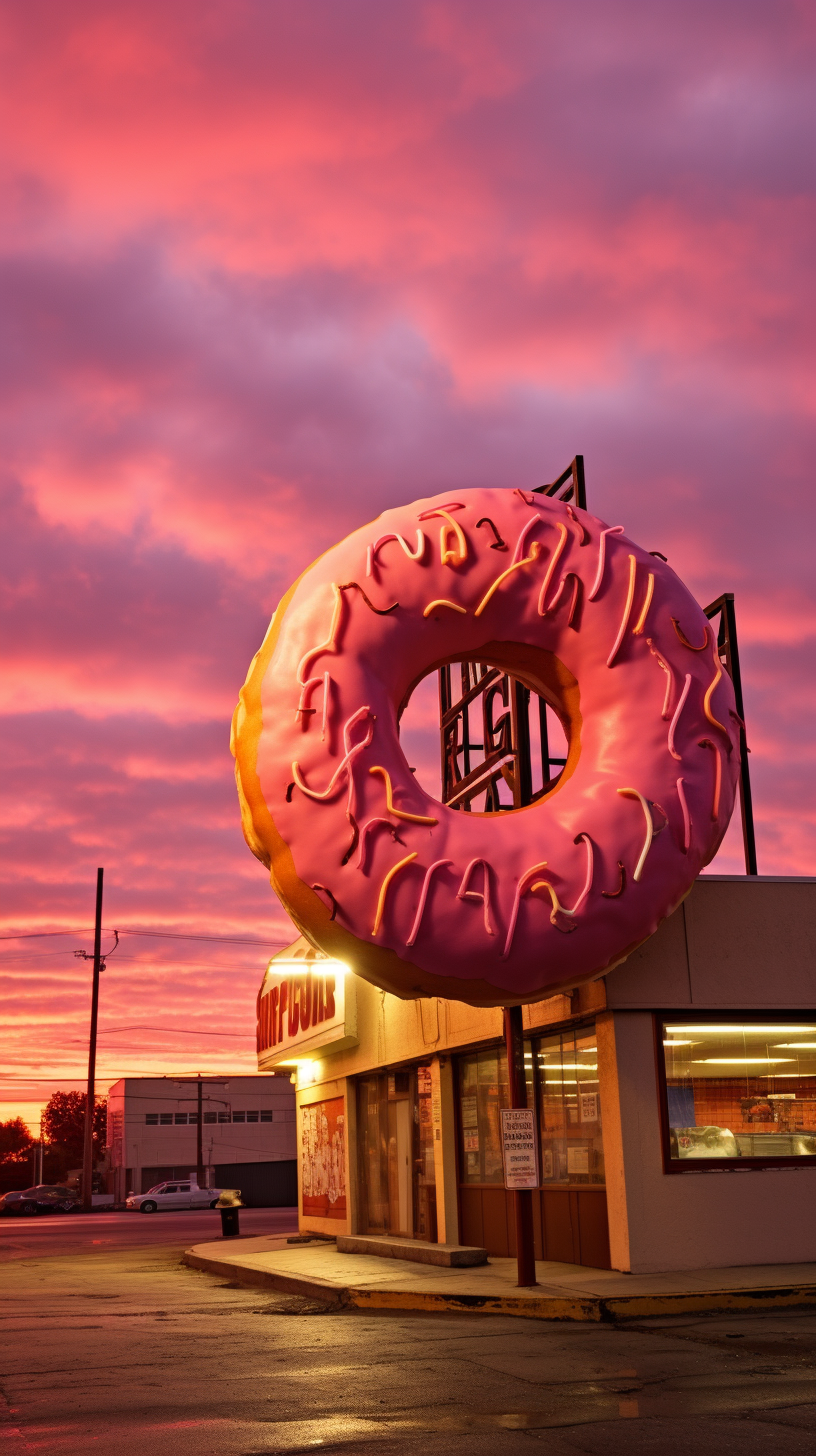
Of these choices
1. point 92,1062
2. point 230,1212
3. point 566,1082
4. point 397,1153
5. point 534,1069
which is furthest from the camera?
point 92,1062

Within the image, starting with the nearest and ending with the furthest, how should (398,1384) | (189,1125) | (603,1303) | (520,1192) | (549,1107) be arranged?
1. (398,1384)
2. (603,1303)
3. (520,1192)
4. (549,1107)
5. (189,1125)

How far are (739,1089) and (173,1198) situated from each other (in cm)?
4242

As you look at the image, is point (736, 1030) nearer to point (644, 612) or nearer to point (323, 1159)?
point (644, 612)

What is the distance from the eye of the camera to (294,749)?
857 cm

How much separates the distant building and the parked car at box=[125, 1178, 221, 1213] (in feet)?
Answer: 63.4

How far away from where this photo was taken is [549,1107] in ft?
47.5

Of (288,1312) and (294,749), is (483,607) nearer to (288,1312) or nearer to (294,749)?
(294,749)

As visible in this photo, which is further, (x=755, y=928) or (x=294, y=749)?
(x=755, y=928)

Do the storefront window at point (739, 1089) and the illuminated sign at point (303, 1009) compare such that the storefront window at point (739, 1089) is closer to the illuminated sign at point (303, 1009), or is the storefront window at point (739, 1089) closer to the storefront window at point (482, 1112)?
the storefront window at point (482, 1112)

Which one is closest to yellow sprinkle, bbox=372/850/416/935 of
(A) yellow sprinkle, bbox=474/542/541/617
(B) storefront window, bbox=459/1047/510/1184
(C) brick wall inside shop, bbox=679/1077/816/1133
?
(A) yellow sprinkle, bbox=474/542/541/617

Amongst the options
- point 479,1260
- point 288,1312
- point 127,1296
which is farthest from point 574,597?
point 127,1296

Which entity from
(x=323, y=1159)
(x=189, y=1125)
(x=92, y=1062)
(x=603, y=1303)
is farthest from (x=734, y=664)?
(x=189, y=1125)

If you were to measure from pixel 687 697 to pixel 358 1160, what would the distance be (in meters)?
14.9

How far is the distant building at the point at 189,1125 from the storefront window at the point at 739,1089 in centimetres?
6199
